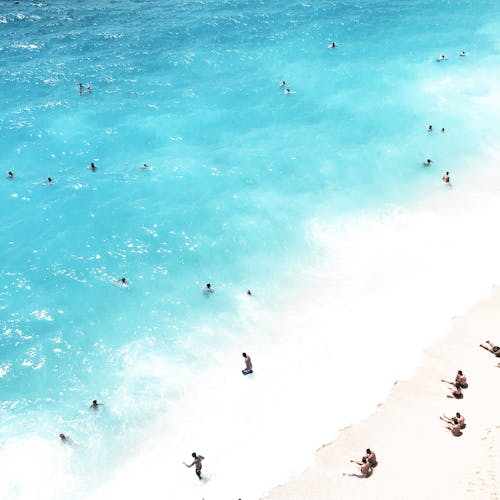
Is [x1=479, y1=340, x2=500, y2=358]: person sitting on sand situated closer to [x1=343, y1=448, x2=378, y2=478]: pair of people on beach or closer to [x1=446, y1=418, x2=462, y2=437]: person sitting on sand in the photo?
[x1=446, y1=418, x2=462, y2=437]: person sitting on sand

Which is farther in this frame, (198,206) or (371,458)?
(198,206)

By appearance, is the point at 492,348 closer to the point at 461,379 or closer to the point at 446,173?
the point at 461,379

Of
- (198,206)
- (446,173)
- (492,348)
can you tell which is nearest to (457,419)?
(492,348)

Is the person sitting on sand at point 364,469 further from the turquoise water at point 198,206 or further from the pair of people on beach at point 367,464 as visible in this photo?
the turquoise water at point 198,206

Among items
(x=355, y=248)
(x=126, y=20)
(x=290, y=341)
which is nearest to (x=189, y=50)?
(x=126, y=20)

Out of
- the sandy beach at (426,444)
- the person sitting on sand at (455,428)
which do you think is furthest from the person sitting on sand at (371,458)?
the person sitting on sand at (455,428)

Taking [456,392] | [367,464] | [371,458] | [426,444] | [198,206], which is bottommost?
[426,444]

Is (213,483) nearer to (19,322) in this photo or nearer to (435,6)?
(19,322)
